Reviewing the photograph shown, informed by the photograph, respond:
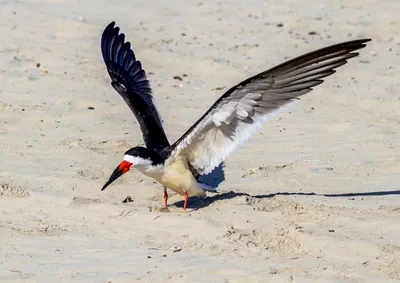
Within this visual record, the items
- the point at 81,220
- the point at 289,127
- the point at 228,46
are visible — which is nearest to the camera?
the point at 81,220

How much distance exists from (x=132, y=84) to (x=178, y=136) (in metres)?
0.63

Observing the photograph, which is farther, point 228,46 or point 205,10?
point 205,10

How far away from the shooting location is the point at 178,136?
25.8ft

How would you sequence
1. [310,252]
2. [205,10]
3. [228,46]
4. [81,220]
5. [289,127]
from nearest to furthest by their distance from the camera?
[310,252]
[81,220]
[289,127]
[228,46]
[205,10]

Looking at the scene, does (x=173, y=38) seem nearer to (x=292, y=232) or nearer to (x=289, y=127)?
(x=289, y=127)

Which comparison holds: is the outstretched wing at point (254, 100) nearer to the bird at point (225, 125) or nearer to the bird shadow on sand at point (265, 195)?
the bird at point (225, 125)

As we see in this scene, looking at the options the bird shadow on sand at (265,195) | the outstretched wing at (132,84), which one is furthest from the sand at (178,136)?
the outstretched wing at (132,84)

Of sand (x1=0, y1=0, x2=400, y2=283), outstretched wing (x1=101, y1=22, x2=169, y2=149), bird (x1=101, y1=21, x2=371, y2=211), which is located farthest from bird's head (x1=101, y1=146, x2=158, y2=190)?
outstretched wing (x1=101, y1=22, x2=169, y2=149)

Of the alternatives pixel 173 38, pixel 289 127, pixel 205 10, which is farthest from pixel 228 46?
pixel 289 127

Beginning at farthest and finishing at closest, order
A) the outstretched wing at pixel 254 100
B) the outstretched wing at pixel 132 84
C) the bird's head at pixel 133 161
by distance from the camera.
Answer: the outstretched wing at pixel 132 84, the bird's head at pixel 133 161, the outstretched wing at pixel 254 100

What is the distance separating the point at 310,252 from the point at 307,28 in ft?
20.8

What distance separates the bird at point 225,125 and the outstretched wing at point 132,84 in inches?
0.9

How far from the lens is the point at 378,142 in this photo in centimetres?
740

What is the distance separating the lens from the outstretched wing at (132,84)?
670cm
